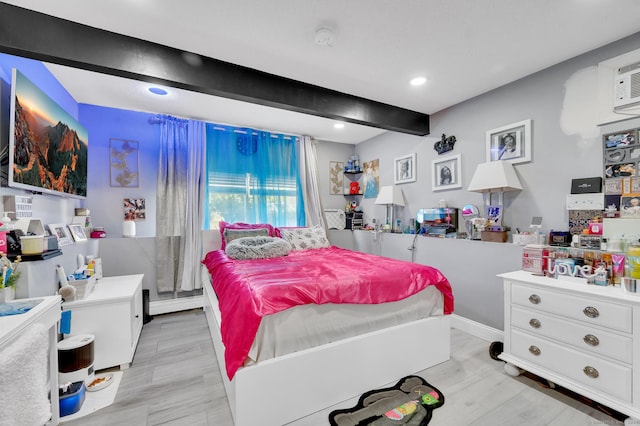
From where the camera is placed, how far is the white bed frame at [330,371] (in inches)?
54.8

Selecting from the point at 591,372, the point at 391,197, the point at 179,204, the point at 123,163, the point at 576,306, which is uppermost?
the point at 123,163

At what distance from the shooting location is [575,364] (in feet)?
5.27

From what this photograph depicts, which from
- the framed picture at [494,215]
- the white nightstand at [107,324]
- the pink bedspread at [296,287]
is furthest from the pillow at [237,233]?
the framed picture at [494,215]

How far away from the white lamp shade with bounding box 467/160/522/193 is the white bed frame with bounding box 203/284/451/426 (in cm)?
123

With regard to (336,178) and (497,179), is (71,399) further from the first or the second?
(336,178)

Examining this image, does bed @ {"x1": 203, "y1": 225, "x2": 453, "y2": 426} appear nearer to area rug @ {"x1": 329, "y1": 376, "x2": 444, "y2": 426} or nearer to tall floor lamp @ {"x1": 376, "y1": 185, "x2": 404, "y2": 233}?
area rug @ {"x1": 329, "y1": 376, "x2": 444, "y2": 426}

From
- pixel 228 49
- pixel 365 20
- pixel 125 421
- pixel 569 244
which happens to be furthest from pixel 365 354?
pixel 228 49

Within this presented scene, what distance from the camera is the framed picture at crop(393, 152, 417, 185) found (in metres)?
3.47

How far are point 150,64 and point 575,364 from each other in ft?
11.2

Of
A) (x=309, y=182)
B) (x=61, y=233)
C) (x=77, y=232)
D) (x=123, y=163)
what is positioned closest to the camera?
(x=61, y=233)

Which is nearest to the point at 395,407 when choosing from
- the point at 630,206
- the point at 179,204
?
→ the point at 630,206

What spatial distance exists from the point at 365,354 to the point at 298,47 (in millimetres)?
2208

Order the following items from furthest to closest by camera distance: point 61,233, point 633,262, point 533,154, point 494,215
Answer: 1. point 494,215
2. point 533,154
3. point 61,233
4. point 633,262

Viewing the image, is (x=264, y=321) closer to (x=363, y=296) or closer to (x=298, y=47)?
(x=363, y=296)
